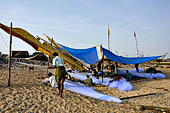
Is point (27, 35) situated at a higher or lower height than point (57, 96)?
higher

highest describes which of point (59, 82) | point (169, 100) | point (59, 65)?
point (59, 65)

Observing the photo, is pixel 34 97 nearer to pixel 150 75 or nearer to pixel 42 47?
pixel 42 47

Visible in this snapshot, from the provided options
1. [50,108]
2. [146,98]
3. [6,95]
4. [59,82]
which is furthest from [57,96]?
[146,98]

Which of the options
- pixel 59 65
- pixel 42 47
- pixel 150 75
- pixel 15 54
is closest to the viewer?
pixel 59 65

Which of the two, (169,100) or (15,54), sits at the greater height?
(15,54)

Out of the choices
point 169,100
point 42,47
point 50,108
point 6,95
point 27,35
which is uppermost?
point 27,35

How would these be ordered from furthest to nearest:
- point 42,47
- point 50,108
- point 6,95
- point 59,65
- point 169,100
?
point 42,47 < point 169,100 < point 59,65 < point 6,95 < point 50,108

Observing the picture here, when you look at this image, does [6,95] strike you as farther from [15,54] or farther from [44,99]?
[15,54]

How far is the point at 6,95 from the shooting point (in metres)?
3.58

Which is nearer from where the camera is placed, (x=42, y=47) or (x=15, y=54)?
(x=42, y=47)

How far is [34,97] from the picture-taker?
146 inches

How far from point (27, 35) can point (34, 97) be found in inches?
148

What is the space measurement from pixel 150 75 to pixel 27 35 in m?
8.47

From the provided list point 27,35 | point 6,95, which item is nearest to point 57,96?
point 6,95
